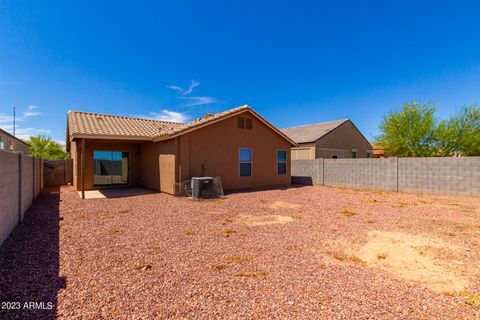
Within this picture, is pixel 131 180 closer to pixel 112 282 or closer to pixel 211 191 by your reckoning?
pixel 211 191

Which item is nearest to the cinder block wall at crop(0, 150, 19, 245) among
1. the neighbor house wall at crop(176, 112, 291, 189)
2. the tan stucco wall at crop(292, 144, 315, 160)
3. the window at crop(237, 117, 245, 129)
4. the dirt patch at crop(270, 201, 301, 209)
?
the neighbor house wall at crop(176, 112, 291, 189)

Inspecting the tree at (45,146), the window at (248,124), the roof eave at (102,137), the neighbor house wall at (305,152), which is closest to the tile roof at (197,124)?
the window at (248,124)

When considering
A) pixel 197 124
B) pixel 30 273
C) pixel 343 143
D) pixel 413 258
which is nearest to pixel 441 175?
pixel 413 258

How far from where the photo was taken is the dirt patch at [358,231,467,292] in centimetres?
349

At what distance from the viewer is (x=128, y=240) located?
16.9 ft

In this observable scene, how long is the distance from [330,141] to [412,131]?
679 cm

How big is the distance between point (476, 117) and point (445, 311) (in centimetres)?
2301

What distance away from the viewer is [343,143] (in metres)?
26.1

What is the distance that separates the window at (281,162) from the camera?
15594 millimetres

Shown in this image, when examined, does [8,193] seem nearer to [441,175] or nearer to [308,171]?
[308,171]

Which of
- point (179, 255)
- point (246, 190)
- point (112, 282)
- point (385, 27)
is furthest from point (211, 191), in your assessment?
point (385, 27)

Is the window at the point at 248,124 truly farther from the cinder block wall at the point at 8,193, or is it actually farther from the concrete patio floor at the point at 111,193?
the cinder block wall at the point at 8,193

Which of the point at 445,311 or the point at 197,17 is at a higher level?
the point at 197,17

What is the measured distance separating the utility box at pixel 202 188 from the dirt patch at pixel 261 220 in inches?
148
